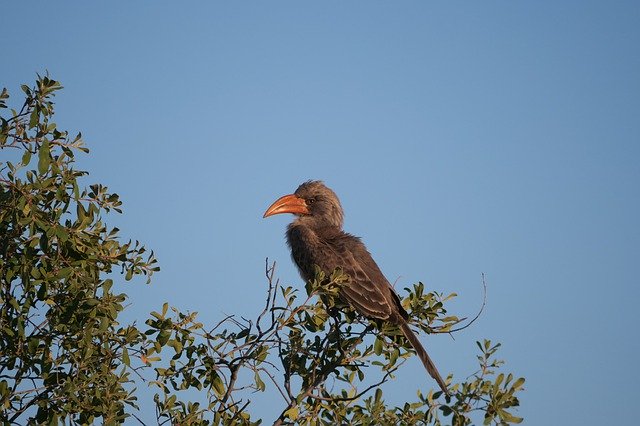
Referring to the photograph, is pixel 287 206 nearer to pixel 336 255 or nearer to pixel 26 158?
pixel 336 255

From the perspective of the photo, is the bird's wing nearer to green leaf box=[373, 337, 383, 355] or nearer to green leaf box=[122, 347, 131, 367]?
green leaf box=[373, 337, 383, 355]

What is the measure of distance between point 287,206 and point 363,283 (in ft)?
7.45

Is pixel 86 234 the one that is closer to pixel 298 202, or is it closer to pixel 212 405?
pixel 212 405

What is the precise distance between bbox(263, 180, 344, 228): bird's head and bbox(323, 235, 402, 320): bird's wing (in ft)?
2.95

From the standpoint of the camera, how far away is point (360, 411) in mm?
6266

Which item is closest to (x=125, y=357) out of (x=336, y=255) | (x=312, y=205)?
(x=336, y=255)

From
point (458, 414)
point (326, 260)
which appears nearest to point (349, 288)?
point (326, 260)

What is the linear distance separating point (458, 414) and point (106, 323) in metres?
2.49

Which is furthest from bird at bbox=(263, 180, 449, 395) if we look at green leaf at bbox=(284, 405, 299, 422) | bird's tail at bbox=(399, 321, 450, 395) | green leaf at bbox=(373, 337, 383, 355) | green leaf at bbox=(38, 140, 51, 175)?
green leaf at bbox=(38, 140, 51, 175)

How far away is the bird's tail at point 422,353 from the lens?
6.77m

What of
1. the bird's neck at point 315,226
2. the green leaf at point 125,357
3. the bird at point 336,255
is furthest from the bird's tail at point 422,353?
the green leaf at point 125,357

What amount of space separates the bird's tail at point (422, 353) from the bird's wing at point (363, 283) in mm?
165

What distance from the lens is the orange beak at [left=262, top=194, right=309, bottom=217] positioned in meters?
9.73

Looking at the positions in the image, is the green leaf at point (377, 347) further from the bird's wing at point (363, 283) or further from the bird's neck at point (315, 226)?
the bird's neck at point (315, 226)
